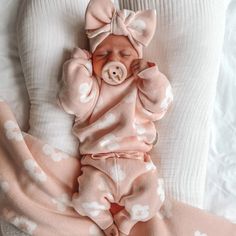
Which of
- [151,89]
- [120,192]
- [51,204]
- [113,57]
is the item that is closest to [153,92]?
[151,89]

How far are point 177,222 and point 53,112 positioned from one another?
365 mm

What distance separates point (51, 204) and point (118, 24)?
41cm

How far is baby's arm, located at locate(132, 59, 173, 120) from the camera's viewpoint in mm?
989

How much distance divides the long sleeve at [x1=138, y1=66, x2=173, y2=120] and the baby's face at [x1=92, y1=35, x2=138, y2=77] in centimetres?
4

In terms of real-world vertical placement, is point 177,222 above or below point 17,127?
below

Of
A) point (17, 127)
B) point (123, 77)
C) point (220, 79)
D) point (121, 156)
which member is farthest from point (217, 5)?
point (17, 127)

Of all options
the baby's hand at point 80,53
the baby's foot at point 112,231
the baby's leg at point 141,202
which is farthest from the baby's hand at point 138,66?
the baby's foot at point 112,231

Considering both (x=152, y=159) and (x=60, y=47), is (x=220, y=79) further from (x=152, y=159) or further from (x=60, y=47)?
(x=60, y=47)

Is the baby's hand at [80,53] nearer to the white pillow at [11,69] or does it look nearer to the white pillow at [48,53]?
the white pillow at [48,53]

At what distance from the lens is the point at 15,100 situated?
3.78ft

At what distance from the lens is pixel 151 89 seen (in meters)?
0.99

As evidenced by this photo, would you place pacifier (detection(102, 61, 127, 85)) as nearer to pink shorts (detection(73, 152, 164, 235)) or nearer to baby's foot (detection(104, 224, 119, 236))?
pink shorts (detection(73, 152, 164, 235))

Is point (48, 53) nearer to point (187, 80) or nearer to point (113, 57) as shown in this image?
point (113, 57)

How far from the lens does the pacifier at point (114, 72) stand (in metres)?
0.99
